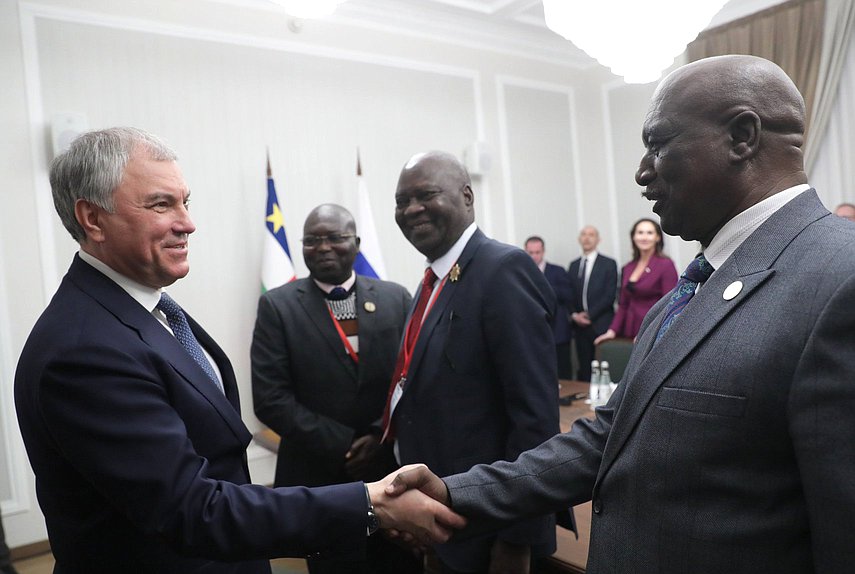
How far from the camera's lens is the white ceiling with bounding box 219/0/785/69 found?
17.9ft

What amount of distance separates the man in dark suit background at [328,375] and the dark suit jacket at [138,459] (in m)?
1.13

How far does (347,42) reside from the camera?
540 cm

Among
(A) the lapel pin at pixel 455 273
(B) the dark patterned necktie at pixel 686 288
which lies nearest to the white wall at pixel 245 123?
(A) the lapel pin at pixel 455 273

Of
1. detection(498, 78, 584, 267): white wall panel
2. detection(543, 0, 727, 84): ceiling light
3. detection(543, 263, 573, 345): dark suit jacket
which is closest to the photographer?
detection(543, 0, 727, 84): ceiling light

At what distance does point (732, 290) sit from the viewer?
1042mm

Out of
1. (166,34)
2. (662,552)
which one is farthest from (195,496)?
(166,34)

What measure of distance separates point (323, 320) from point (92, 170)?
56.7 inches

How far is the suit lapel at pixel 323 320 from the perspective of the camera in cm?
266

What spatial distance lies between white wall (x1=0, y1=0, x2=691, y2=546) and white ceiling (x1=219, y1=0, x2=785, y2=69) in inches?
4.0

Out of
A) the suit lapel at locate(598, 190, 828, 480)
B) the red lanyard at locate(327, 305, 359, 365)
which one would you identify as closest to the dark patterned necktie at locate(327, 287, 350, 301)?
the red lanyard at locate(327, 305, 359, 365)

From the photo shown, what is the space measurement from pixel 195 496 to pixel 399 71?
5.03 metres

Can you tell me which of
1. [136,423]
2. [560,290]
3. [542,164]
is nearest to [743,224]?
[136,423]

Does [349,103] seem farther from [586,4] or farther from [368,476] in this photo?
[368,476]

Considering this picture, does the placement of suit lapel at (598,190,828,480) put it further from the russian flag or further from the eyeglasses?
the russian flag
